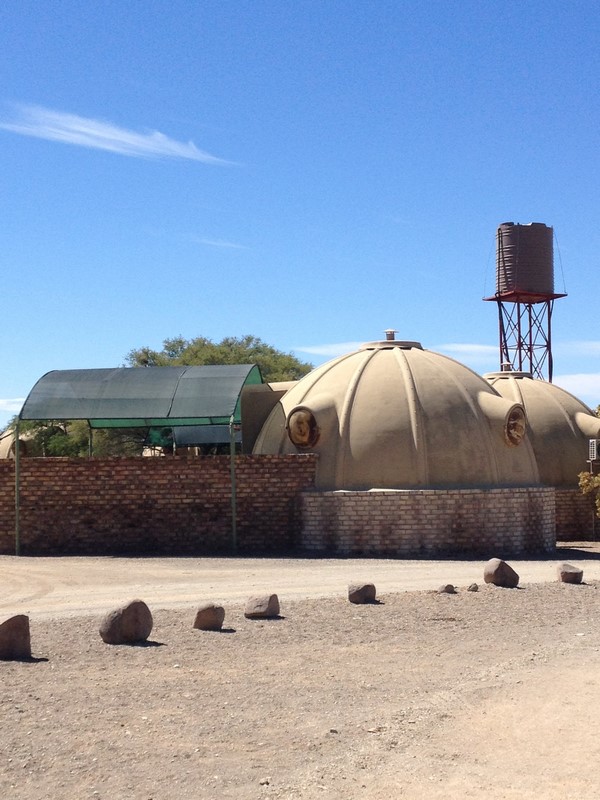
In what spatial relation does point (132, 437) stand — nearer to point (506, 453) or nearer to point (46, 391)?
point (46, 391)

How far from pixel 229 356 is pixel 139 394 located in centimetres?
2131

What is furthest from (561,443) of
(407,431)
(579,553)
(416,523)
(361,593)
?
(361,593)

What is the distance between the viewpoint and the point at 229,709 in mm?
7793

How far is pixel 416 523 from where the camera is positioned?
1994 centimetres

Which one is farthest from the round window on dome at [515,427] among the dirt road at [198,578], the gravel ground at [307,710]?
the gravel ground at [307,710]

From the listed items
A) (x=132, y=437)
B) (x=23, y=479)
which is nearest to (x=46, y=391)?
(x=23, y=479)

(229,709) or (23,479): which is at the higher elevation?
(23,479)

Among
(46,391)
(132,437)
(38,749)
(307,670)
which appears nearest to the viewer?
(38,749)

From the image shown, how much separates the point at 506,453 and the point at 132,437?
59.1ft

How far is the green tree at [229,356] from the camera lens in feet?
141

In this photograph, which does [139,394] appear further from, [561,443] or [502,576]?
[561,443]

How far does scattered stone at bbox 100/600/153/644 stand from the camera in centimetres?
988

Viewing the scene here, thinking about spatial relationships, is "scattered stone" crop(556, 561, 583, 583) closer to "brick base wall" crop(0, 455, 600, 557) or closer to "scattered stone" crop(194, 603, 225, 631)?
"brick base wall" crop(0, 455, 600, 557)

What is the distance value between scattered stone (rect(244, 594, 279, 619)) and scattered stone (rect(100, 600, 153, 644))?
1.67 m
